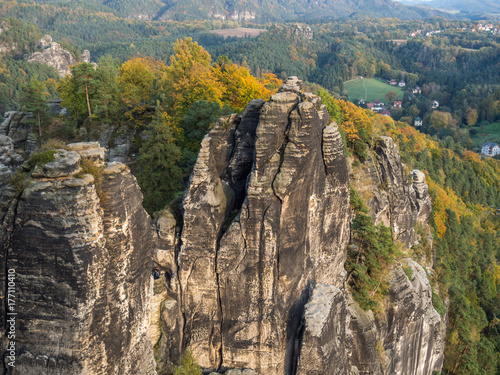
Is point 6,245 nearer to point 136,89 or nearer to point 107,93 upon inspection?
point 107,93

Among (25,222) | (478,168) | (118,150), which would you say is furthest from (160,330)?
(478,168)

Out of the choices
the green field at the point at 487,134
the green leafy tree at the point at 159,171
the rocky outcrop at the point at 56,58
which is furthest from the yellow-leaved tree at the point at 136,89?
the green field at the point at 487,134

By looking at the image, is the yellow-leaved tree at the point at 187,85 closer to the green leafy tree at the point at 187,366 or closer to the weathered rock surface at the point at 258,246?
the weathered rock surface at the point at 258,246

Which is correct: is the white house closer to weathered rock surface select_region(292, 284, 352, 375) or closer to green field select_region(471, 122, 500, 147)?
green field select_region(471, 122, 500, 147)

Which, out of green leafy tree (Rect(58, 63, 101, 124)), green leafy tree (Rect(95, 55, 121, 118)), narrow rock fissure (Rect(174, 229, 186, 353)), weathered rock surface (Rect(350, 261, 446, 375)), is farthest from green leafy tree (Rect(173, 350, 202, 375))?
green leafy tree (Rect(58, 63, 101, 124))

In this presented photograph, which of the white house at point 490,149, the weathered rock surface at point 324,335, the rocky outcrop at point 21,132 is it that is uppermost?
the rocky outcrop at point 21,132

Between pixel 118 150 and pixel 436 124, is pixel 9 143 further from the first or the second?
pixel 436 124

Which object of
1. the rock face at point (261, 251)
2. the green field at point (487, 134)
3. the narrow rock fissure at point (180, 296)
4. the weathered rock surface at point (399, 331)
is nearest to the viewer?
the rock face at point (261, 251)
